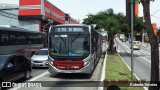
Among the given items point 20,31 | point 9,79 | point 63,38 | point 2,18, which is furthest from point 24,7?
point 9,79

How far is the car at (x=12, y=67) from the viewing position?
13.1 meters

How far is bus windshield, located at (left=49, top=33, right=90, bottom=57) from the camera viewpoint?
17703 mm

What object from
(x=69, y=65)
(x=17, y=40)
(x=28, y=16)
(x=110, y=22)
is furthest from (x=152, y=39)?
(x=28, y=16)

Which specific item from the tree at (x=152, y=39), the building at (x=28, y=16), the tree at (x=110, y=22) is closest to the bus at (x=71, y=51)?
the tree at (x=152, y=39)

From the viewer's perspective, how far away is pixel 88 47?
703 inches

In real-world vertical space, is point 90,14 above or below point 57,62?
above

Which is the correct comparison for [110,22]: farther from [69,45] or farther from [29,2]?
[69,45]

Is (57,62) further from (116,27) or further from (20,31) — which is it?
(116,27)

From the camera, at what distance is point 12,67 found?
14.1m

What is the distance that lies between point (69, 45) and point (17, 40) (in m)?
10.0

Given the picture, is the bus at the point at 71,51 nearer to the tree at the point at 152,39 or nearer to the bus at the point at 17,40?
the bus at the point at 17,40

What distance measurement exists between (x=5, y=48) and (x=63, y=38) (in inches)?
283

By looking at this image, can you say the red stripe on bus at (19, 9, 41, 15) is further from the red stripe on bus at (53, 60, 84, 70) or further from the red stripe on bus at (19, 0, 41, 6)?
the red stripe on bus at (53, 60, 84, 70)

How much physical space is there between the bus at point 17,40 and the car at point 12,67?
704cm
